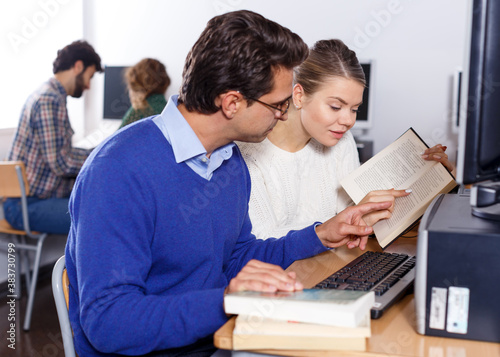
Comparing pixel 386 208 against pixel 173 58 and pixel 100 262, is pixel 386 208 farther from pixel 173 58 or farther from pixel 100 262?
pixel 173 58

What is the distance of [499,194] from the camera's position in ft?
2.89

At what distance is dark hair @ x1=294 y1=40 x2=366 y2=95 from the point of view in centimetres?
164

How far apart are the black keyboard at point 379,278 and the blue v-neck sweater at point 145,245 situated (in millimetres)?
238

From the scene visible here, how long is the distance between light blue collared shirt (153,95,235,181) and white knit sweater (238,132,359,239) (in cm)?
42

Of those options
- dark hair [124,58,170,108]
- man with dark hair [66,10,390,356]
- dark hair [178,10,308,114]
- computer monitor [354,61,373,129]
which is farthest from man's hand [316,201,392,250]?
dark hair [124,58,170,108]

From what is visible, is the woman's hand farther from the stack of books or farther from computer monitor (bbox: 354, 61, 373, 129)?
computer monitor (bbox: 354, 61, 373, 129)

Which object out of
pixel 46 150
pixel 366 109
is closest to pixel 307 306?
pixel 46 150

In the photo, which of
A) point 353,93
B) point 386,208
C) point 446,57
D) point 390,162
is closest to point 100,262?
point 386,208

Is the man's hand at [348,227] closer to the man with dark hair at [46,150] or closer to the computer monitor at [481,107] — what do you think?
the computer monitor at [481,107]

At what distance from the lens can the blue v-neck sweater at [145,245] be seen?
2.97 ft

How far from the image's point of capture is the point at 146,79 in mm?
3553

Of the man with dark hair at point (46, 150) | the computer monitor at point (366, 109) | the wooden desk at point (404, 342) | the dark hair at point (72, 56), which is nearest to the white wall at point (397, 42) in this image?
the computer monitor at point (366, 109)

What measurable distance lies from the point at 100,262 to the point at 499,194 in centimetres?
64

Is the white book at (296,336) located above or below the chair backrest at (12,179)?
above
